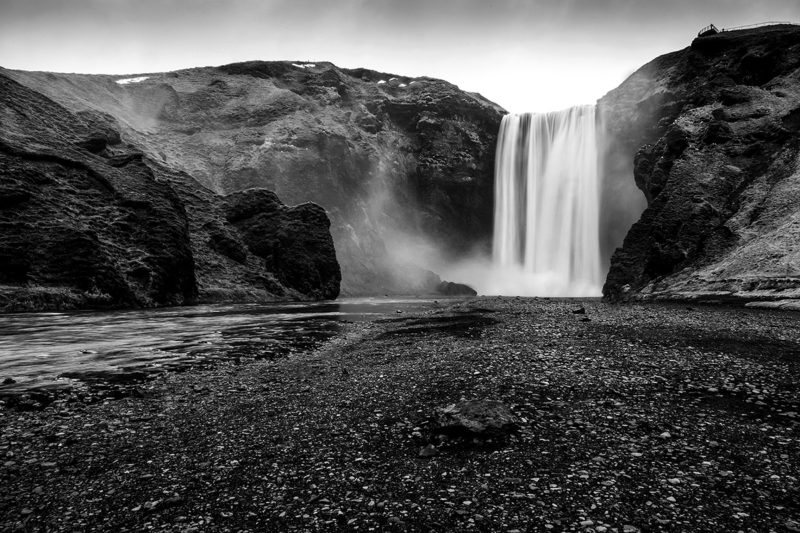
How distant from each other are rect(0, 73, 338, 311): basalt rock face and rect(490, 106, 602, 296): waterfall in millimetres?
42588

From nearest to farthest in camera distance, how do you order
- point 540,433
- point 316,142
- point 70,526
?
point 70,526 → point 540,433 → point 316,142

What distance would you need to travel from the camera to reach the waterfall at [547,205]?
72.9 metres

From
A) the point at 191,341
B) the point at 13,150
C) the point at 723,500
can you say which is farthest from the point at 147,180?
the point at 723,500

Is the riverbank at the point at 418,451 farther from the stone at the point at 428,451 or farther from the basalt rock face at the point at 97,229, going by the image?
the basalt rock face at the point at 97,229

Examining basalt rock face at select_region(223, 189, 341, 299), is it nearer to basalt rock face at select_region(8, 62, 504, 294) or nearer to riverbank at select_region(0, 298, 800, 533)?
basalt rock face at select_region(8, 62, 504, 294)

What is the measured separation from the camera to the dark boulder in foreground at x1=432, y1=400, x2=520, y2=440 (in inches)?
282

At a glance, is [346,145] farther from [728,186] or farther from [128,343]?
[128,343]

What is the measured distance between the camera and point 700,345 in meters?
14.1

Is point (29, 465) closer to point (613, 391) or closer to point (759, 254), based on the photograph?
point (613, 391)

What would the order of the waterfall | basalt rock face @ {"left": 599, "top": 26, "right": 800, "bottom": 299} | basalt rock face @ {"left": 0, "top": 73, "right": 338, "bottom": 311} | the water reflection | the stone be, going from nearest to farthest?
the stone < the water reflection < basalt rock face @ {"left": 599, "top": 26, "right": 800, "bottom": 299} < basalt rock face @ {"left": 0, "top": 73, "right": 338, "bottom": 311} < the waterfall

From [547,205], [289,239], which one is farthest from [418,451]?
[547,205]

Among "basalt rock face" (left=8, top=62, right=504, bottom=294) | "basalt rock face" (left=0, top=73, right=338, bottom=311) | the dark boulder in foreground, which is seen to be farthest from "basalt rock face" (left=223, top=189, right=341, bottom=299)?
the dark boulder in foreground

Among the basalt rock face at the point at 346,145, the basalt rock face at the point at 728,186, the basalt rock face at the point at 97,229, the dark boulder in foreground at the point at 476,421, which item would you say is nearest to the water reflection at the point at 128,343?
the basalt rock face at the point at 97,229

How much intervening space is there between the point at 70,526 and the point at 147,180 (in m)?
46.5
